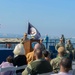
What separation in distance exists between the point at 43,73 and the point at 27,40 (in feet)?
28.5

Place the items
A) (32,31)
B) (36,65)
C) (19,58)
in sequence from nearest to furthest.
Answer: (36,65)
(19,58)
(32,31)

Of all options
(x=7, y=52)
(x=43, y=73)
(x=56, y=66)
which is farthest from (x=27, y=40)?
(x=43, y=73)

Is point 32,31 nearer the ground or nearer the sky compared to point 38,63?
nearer the sky

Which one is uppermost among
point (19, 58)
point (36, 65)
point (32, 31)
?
point (32, 31)

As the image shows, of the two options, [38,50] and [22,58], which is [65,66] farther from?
[22,58]

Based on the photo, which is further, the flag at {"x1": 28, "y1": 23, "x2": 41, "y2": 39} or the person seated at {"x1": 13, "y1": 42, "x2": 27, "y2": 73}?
the flag at {"x1": 28, "y1": 23, "x2": 41, "y2": 39}

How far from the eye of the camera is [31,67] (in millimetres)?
6648

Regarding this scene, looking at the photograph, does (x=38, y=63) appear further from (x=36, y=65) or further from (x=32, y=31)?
(x=32, y=31)

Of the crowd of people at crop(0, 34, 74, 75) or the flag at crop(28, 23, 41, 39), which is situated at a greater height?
the flag at crop(28, 23, 41, 39)

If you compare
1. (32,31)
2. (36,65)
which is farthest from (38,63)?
(32,31)

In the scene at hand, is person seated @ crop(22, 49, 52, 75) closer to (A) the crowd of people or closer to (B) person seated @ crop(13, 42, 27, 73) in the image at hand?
(A) the crowd of people

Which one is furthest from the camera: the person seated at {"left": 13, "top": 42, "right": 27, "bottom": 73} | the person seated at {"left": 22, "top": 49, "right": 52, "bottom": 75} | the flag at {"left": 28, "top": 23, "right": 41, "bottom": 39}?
the flag at {"left": 28, "top": 23, "right": 41, "bottom": 39}

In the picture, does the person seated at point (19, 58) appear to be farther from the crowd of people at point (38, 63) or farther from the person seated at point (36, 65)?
the person seated at point (36, 65)

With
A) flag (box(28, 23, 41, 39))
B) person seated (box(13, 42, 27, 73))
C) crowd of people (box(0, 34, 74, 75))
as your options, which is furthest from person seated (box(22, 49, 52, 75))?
flag (box(28, 23, 41, 39))
